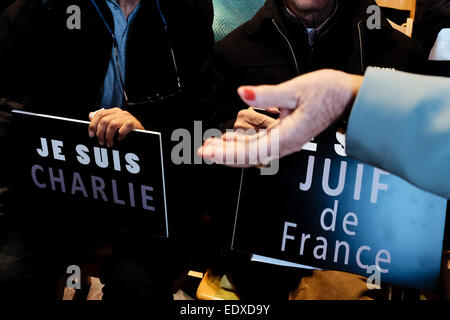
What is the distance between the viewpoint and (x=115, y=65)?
4.79 feet

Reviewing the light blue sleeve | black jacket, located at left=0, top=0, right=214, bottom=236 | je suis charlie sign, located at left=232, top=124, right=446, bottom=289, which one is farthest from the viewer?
black jacket, located at left=0, top=0, right=214, bottom=236

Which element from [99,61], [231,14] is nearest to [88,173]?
[99,61]

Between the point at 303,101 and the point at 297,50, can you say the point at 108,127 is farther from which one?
the point at 297,50

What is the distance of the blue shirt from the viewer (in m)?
1.44

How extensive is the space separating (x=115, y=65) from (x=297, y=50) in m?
0.75

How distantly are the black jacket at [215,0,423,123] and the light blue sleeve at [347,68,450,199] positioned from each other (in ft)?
2.72

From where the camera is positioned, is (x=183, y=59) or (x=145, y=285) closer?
(x=145, y=285)

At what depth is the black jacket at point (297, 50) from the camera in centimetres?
144

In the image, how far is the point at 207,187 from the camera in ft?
4.63

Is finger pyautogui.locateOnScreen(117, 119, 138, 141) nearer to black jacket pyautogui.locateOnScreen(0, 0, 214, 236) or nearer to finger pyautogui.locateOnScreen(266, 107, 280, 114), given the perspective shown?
black jacket pyautogui.locateOnScreen(0, 0, 214, 236)

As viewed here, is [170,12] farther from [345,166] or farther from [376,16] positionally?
[345,166]

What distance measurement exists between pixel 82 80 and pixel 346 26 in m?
1.11

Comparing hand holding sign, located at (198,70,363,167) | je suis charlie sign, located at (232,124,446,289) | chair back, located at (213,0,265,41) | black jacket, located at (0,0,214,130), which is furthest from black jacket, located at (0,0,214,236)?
hand holding sign, located at (198,70,363,167)
